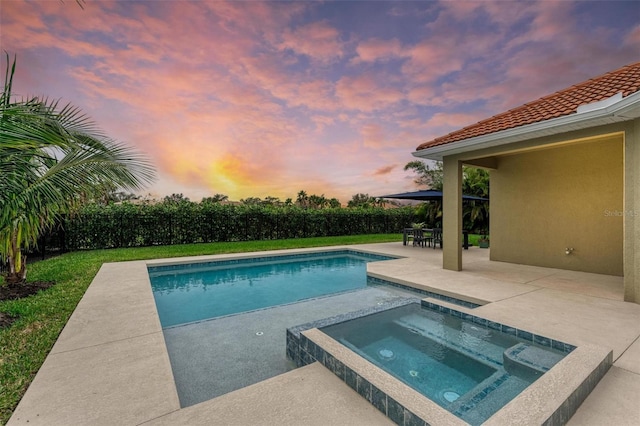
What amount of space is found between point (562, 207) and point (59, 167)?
11536 mm

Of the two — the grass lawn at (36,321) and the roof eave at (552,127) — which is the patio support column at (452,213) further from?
the grass lawn at (36,321)

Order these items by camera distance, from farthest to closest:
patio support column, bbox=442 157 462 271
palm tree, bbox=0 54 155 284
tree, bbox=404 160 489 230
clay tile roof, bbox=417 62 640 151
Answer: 1. tree, bbox=404 160 489 230
2. patio support column, bbox=442 157 462 271
3. clay tile roof, bbox=417 62 640 151
4. palm tree, bbox=0 54 155 284

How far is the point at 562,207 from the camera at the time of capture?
325 inches

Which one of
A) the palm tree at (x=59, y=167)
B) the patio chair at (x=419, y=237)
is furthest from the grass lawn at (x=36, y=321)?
the patio chair at (x=419, y=237)

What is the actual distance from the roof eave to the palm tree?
276 inches

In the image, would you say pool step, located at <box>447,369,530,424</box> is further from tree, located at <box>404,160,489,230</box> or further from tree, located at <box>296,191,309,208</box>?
tree, located at <box>296,191,309,208</box>

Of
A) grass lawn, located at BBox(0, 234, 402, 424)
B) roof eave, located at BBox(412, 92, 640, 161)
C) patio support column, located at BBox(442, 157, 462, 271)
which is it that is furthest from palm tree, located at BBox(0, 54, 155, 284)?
patio support column, located at BBox(442, 157, 462, 271)

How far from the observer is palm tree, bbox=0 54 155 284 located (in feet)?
12.7

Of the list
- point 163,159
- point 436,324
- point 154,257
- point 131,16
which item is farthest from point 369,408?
point 163,159

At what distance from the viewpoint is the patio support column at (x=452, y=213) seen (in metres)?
7.89

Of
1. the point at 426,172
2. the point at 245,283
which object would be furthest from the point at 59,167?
the point at 426,172

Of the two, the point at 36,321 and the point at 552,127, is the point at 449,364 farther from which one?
the point at 36,321

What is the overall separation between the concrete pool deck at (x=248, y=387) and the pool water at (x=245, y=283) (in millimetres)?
841

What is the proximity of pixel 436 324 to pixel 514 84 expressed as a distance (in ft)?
39.2
